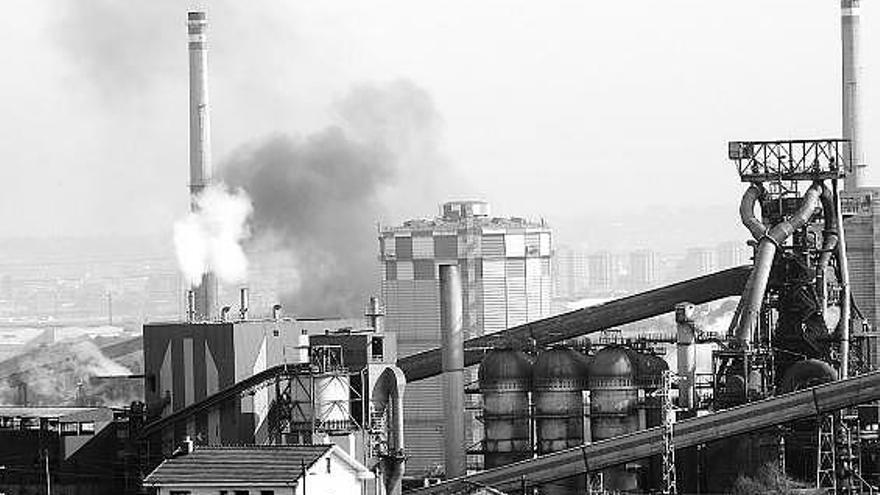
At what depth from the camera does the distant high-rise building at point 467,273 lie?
318ft

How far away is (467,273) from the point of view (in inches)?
3976

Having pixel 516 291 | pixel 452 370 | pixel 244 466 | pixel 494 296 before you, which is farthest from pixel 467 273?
pixel 244 466

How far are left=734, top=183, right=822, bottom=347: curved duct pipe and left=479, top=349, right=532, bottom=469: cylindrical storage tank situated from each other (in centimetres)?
618

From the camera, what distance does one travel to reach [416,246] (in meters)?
102

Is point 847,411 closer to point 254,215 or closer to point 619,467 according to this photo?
point 619,467

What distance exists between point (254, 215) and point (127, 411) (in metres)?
36.4

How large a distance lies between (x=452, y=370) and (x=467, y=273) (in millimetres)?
36837

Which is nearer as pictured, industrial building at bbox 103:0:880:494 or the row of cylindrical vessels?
A: industrial building at bbox 103:0:880:494

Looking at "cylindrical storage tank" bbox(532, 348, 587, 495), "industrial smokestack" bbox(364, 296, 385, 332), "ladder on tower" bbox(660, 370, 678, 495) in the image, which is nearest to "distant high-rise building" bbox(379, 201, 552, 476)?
"industrial smokestack" bbox(364, 296, 385, 332)

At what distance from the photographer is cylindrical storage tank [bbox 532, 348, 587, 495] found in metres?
61.3

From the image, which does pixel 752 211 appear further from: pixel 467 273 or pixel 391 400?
pixel 467 273

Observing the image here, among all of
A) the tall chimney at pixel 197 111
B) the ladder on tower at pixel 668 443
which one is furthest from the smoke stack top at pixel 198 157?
the ladder on tower at pixel 668 443

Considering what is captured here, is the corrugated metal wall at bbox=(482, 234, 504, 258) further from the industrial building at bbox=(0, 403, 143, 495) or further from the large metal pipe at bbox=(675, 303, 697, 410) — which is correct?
the industrial building at bbox=(0, 403, 143, 495)

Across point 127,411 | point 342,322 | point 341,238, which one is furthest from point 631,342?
point 341,238
